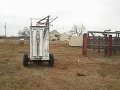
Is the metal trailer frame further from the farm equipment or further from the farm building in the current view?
the farm building

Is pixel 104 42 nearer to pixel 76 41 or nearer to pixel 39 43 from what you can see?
pixel 39 43

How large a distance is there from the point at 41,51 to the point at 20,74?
2.82m

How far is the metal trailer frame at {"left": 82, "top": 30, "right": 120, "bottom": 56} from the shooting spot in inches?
910

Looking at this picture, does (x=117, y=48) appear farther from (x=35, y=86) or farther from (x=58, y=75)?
(x=35, y=86)

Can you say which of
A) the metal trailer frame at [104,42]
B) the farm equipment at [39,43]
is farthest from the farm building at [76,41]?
the farm equipment at [39,43]

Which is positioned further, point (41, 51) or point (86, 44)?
point (86, 44)

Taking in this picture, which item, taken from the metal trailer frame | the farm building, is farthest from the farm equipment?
the farm building

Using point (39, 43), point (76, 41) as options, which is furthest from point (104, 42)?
point (76, 41)

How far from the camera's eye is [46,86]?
32.3 ft

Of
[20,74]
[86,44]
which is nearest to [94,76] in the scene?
[20,74]

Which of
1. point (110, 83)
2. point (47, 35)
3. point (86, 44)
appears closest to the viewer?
point (110, 83)

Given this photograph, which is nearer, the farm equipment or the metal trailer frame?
the farm equipment

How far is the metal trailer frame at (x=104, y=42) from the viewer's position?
23.1 meters

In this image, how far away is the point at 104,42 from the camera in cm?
2370
